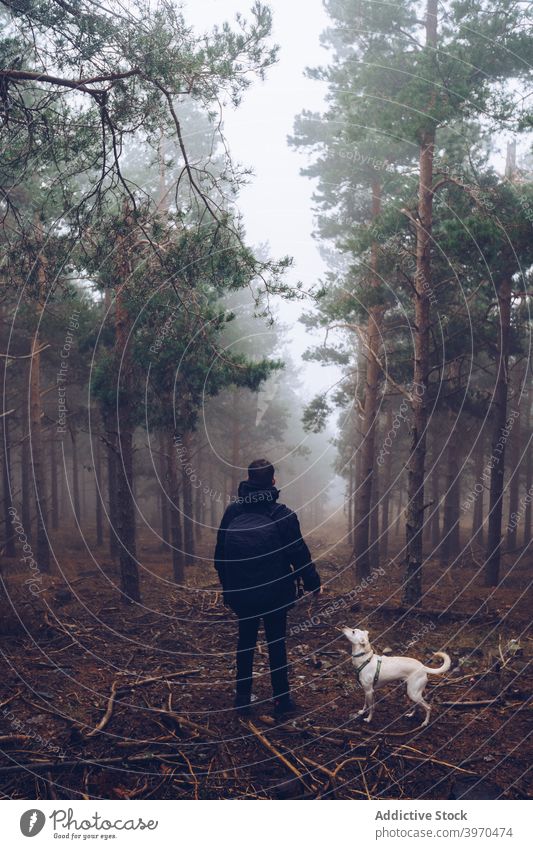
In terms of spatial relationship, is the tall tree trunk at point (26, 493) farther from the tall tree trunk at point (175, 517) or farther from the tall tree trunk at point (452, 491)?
the tall tree trunk at point (452, 491)

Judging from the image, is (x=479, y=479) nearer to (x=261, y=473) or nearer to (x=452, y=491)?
(x=452, y=491)

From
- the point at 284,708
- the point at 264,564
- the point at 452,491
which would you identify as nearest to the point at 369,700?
the point at 284,708

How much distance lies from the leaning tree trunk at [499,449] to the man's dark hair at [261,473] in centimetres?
1053

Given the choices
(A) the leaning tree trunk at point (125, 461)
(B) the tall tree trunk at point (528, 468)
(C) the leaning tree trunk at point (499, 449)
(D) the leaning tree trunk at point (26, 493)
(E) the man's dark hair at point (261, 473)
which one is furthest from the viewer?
(B) the tall tree trunk at point (528, 468)

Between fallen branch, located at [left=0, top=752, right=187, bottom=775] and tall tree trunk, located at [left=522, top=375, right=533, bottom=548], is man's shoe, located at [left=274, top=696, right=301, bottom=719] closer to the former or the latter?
fallen branch, located at [left=0, top=752, right=187, bottom=775]

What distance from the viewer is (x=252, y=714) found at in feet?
24.6

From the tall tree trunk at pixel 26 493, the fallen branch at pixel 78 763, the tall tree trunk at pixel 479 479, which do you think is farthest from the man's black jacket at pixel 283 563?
the tall tree trunk at pixel 479 479

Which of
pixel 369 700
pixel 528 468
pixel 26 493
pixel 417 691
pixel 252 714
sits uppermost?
pixel 417 691

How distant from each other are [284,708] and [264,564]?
1.78 metres

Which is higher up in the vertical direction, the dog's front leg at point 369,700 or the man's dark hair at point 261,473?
the man's dark hair at point 261,473

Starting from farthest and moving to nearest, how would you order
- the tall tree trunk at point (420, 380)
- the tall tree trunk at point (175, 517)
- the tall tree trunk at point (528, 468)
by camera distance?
the tall tree trunk at point (528, 468), the tall tree trunk at point (175, 517), the tall tree trunk at point (420, 380)

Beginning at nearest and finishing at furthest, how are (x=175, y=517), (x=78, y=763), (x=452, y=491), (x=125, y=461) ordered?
(x=78, y=763) → (x=125, y=461) → (x=175, y=517) → (x=452, y=491)

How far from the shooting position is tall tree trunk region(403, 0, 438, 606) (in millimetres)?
14289

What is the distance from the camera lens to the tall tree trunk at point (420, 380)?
14.3 meters
